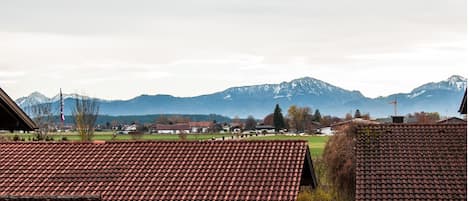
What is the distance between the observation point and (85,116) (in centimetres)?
6128

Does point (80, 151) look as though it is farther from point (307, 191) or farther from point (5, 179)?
point (307, 191)

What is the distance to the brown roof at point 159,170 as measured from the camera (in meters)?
20.2

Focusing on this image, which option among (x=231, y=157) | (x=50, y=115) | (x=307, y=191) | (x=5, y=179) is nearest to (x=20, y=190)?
(x=5, y=179)

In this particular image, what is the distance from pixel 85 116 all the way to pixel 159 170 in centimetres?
4110

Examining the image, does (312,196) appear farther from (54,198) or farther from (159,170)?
(54,198)

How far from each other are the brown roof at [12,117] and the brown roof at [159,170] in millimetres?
3168

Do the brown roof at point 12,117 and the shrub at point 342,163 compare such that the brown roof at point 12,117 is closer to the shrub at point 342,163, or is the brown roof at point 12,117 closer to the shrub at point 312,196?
the shrub at point 312,196

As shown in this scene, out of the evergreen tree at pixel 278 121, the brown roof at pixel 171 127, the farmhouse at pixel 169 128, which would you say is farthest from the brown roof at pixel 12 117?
the brown roof at pixel 171 127

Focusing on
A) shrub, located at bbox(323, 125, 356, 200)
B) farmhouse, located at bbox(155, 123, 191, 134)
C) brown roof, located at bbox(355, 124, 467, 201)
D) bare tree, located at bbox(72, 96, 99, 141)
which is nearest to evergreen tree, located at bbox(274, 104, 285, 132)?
farmhouse, located at bbox(155, 123, 191, 134)

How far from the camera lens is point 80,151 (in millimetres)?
23391

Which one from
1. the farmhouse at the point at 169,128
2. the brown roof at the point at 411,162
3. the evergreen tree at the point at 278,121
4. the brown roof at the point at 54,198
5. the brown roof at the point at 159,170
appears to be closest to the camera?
the brown roof at the point at 54,198

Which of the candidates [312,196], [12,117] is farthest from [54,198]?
[312,196]

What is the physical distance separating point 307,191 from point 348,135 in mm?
7535

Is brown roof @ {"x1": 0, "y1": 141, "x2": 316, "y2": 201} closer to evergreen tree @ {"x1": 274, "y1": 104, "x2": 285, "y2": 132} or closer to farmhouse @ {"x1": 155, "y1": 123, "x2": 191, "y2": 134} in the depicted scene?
farmhouse @ {"x1": 155, "y1": 123, "x2": 191, "y2": 134}
